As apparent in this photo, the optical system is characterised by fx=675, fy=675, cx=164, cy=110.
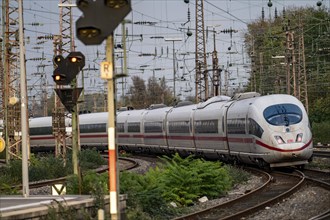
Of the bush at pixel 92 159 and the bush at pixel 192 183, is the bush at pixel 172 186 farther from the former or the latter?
the bush at pixel 92 159

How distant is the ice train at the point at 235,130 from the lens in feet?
84.2

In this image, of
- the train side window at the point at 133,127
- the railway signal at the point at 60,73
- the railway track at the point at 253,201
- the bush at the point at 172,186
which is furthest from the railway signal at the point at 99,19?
the train side window at the point at 133,127

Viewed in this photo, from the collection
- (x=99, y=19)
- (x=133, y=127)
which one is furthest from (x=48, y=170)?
(x=99, y=19)

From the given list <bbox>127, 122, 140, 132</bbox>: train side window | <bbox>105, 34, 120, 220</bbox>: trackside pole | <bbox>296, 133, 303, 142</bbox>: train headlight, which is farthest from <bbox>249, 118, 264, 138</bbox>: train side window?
<bbox>127, 122, 140, 132</bbox>: train side window

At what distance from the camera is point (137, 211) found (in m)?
13.7

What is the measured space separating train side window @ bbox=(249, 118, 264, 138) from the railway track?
8.28 feet

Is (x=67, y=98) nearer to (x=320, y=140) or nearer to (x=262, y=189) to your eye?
(x=262, y=189)

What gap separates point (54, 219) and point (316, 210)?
22.2 ft

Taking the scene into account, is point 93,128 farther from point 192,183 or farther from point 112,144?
point 112,144

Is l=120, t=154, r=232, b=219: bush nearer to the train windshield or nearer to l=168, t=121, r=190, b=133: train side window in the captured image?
the train windshield

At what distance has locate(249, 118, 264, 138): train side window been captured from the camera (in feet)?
85.1

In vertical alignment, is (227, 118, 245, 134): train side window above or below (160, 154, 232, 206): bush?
above

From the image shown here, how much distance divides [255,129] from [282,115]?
1175 mm

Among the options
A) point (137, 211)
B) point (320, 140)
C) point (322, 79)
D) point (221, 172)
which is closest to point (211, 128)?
point (221, 172)
